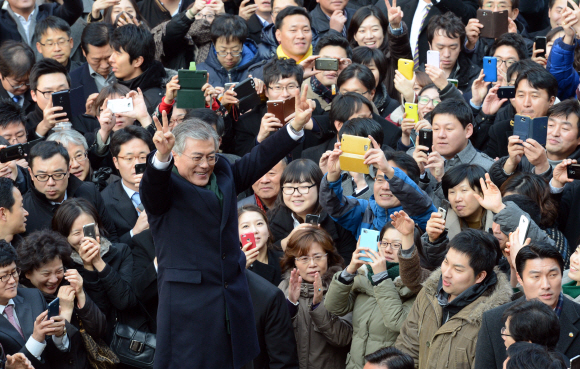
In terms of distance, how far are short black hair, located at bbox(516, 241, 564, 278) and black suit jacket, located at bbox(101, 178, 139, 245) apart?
3.23 metres

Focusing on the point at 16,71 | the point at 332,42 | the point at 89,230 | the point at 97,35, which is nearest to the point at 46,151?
the point at 89,230

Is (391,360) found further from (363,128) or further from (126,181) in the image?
(126,181)

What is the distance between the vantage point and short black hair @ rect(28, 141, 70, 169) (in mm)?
6605

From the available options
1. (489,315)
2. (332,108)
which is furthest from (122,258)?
(489,315)

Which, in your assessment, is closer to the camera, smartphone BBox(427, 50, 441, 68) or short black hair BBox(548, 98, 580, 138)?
short black hair BBox(548, 98, 580, 138)

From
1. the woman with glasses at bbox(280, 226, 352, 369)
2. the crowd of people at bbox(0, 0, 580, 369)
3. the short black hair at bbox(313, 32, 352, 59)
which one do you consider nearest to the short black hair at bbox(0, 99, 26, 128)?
the crowd of people at bbox(0, 0, 580, 369)

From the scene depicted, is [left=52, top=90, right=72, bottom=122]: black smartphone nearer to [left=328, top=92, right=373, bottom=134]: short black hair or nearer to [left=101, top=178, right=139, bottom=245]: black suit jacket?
[left=101, top=178, right=139, bottom=245]: black suit jacket

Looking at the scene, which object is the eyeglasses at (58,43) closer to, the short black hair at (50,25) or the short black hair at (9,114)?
the short black hair at (50,25)

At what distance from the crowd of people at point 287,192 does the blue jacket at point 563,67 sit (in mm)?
21

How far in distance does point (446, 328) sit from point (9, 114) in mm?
4339

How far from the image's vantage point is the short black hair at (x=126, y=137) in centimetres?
709

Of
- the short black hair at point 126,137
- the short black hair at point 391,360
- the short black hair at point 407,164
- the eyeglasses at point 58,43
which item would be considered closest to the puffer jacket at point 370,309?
the short black hair at point 391,360

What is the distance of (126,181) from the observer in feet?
23.1

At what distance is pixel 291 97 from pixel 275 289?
200 cm
